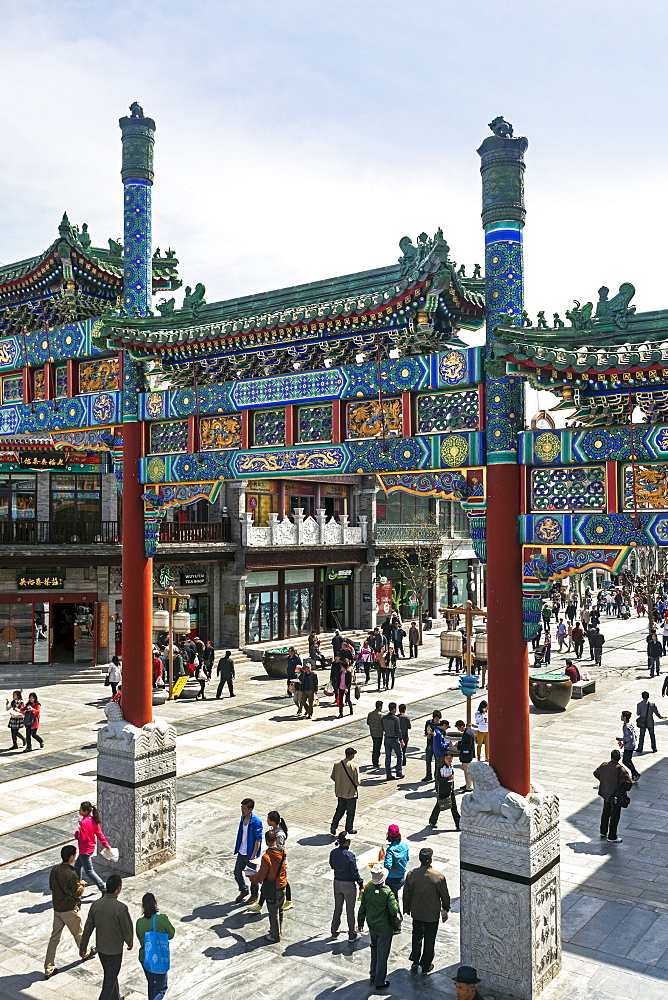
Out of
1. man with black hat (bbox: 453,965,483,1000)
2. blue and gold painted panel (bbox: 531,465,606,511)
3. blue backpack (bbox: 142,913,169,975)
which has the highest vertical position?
blue and gold painted panel (bbox: 531,465,606,511)

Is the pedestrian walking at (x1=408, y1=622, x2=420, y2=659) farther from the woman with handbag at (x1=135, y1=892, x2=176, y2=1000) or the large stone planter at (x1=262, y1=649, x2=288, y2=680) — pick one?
the woman with handbag at (x1=135, y1=892, x2=176, y2=1000)

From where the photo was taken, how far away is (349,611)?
40.4 meters

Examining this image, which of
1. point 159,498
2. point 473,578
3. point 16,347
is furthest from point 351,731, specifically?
point 473,578

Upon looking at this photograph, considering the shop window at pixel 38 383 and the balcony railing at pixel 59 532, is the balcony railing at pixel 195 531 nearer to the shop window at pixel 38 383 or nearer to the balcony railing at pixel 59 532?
the balcony railing at pixel 59 532

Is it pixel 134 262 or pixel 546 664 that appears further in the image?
pixel 546 664

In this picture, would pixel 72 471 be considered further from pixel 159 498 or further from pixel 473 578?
pixel 473 578

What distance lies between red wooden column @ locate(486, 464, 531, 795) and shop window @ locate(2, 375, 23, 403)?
926 centimetres

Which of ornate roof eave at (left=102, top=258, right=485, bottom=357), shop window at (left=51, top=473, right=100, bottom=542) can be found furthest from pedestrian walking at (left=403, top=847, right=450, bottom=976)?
shop window at (left=51, top=473, right=100, bottom=542)

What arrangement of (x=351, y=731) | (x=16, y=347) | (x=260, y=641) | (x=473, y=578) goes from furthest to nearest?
(x=473, y=578) → (x=260, y=641) → (x=351, y=731) → (x=16, y=347)

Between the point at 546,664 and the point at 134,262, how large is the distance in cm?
2329

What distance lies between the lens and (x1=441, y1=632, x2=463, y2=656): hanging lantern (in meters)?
27.7

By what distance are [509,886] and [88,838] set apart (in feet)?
18.0

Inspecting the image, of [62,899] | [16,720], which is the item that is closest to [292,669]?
[16,720]

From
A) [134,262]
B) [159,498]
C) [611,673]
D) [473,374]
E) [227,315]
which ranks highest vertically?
[134,262]
